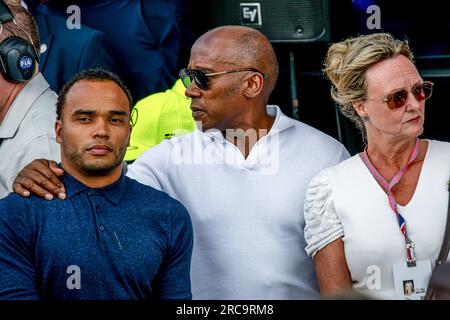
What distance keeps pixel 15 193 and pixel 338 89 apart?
105 cm

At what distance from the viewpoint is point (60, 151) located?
10.5 ft

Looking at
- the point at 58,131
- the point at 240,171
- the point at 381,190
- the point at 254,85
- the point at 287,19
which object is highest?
the point at 287,19

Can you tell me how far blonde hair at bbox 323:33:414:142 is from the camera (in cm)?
298

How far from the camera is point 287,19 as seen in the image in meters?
3.63

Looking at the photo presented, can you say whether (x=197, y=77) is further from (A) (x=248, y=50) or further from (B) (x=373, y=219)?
(B) (x=373, y=219)

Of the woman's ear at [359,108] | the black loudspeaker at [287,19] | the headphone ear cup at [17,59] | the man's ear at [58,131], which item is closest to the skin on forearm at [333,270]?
the woman's ear at [359,108]

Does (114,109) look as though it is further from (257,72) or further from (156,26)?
(156,26)

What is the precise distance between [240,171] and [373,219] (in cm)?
50

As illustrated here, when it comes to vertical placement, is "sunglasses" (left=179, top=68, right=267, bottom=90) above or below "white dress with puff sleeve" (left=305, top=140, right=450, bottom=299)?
above

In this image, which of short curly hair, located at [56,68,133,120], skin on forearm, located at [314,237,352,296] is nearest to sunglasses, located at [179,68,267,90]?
short curly hair, located at [56,68,133,120]

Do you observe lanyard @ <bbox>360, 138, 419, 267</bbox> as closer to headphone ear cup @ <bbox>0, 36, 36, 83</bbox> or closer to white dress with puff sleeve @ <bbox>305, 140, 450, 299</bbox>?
white dress with puff sleeve @ <bbox>305, 140, 450, 299</bbox>

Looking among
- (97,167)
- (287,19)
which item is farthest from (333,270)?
(287,19)

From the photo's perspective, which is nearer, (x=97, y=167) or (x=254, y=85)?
(x=97, y=167)
